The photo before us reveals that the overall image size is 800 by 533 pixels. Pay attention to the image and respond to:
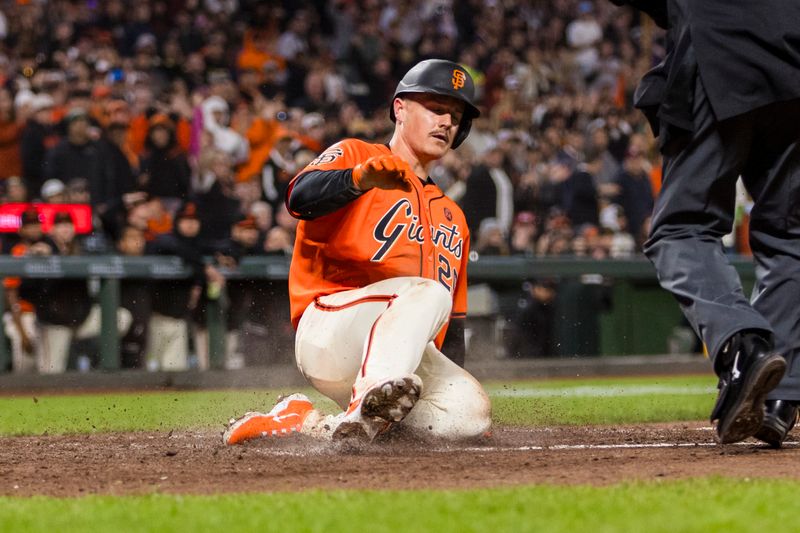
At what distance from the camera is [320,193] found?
439cm

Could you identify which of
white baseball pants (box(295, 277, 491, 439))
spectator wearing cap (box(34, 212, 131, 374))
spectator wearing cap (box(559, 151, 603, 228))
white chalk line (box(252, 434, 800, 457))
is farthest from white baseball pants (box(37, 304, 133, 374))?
white chalk line (box(252, 434, 800, 457))

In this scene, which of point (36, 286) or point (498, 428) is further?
point (36, 286)

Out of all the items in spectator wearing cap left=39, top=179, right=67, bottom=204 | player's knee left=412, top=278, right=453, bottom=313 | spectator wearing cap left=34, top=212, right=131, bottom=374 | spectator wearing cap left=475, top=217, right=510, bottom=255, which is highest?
player's knee left=412, top=278, right=453, bottom=313

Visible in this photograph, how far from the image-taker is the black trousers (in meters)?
4.21

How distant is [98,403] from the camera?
8414 millimetres

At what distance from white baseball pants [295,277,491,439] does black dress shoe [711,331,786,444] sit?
1.05 metres

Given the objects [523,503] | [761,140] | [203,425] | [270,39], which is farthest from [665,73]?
[270,39]

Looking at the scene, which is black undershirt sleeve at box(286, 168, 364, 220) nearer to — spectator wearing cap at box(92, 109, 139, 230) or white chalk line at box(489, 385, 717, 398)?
white chalk line at box(489, 385, 717, 398)

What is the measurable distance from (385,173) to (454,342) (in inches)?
49.8

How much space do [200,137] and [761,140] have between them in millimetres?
7762

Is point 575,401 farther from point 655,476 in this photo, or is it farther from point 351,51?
point 351,51

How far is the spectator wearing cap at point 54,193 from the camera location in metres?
10.1

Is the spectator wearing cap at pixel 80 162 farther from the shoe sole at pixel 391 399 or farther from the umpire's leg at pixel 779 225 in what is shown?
the umpire's leg at pixel 779 225

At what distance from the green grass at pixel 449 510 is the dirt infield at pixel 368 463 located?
22 cm
